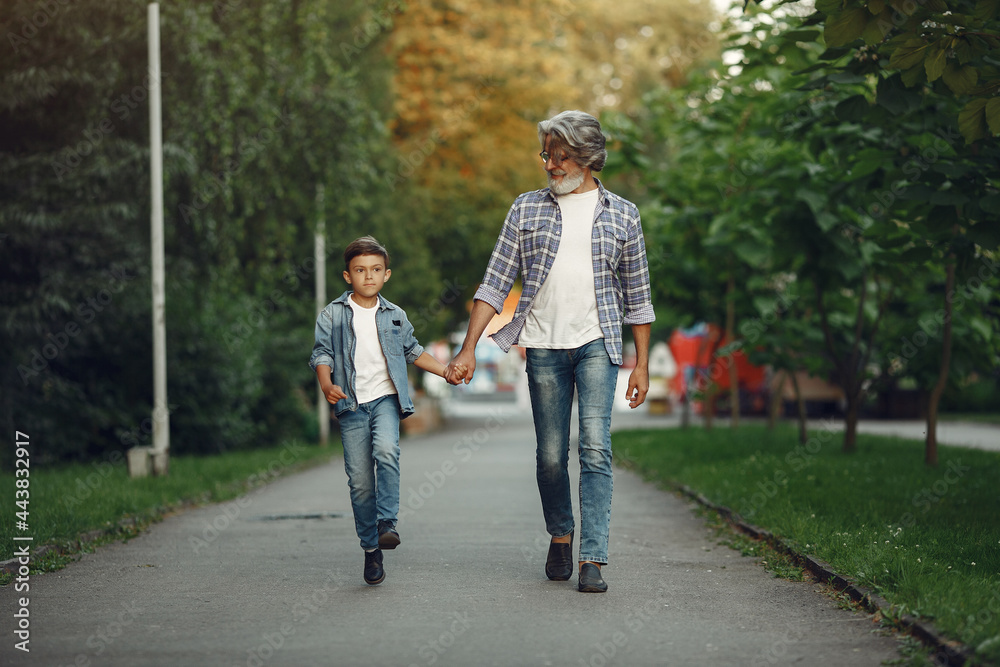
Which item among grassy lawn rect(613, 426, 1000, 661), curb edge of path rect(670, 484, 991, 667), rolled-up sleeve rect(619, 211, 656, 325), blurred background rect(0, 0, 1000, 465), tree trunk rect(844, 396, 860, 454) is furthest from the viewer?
tree trunk rect(844, 396, 860, 454)

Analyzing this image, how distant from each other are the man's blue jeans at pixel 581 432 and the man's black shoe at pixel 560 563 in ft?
0.23

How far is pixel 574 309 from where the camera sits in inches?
239

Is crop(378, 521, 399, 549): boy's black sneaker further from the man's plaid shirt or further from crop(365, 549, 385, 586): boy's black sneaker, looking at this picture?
the man's plaid shirt

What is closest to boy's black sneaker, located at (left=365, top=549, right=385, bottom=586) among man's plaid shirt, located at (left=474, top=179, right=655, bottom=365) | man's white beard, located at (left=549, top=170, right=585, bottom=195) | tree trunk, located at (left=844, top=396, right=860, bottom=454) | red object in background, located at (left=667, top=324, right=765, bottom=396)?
man's plaid shirt, located at (left=474, top=179, right=655, bottom=365)

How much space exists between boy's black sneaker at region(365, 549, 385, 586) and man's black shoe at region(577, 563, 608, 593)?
40.3 inches

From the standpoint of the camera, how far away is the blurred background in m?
9.36

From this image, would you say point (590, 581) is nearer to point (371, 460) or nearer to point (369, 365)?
point (371, 460)

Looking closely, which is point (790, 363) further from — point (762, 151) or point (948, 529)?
point (948, 529)

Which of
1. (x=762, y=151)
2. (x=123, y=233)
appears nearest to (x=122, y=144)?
(x=123, y=233)

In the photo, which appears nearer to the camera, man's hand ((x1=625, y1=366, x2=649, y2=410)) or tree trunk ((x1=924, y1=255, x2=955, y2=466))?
man's hand ((x1=625, y1=366, x2=649, y2=410))

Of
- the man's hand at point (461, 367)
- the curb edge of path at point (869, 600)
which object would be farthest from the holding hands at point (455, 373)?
the curb edge of path at point (869, 600)

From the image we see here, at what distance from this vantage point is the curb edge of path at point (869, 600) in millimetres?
4488

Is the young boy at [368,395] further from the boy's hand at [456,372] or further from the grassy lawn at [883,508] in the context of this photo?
the grassy lawn at [883,508]

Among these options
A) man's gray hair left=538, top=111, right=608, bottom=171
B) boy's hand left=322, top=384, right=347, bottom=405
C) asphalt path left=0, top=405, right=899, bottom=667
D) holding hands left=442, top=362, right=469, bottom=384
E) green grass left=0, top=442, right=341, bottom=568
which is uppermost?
man's gray hair left=538, top=111, right=608, bottom=171
